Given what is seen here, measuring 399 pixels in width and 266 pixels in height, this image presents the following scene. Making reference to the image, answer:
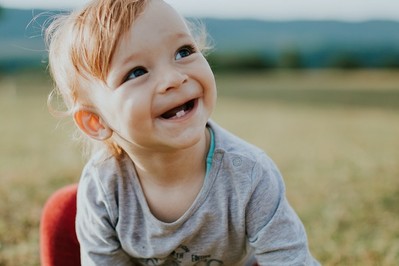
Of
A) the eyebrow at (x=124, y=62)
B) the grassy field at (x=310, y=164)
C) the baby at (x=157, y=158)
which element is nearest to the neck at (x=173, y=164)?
the baby at (x=157, y=158)

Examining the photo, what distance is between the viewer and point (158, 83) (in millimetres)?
1514

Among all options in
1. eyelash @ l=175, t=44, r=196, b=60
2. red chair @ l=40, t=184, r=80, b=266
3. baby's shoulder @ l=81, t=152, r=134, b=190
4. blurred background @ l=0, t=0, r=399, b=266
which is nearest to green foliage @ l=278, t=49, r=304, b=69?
blurred background @ l=0, t=0, r=399, b=266

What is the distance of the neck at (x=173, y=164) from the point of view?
1.70 m

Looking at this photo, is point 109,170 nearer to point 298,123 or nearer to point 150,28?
point 150,28

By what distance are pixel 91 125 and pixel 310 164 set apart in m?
2.68

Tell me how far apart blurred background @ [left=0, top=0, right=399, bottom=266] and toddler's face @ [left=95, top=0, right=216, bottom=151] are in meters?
0.55

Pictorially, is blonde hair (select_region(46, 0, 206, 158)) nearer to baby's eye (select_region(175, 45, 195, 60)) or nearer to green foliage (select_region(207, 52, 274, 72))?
baby's eye (select_region(175, 45, 195, 60))

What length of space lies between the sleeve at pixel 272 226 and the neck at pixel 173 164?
0.17 m

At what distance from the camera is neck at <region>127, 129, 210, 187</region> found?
1.70 metres

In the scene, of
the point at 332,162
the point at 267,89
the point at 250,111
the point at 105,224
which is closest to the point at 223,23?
the point at 267,89

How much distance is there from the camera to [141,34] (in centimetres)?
153

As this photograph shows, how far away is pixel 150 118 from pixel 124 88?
107mm

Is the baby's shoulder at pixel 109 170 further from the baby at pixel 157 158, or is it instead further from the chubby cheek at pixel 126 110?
the chubby cheek at pixel 126 110

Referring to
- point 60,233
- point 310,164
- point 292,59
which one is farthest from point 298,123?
point 292,59
